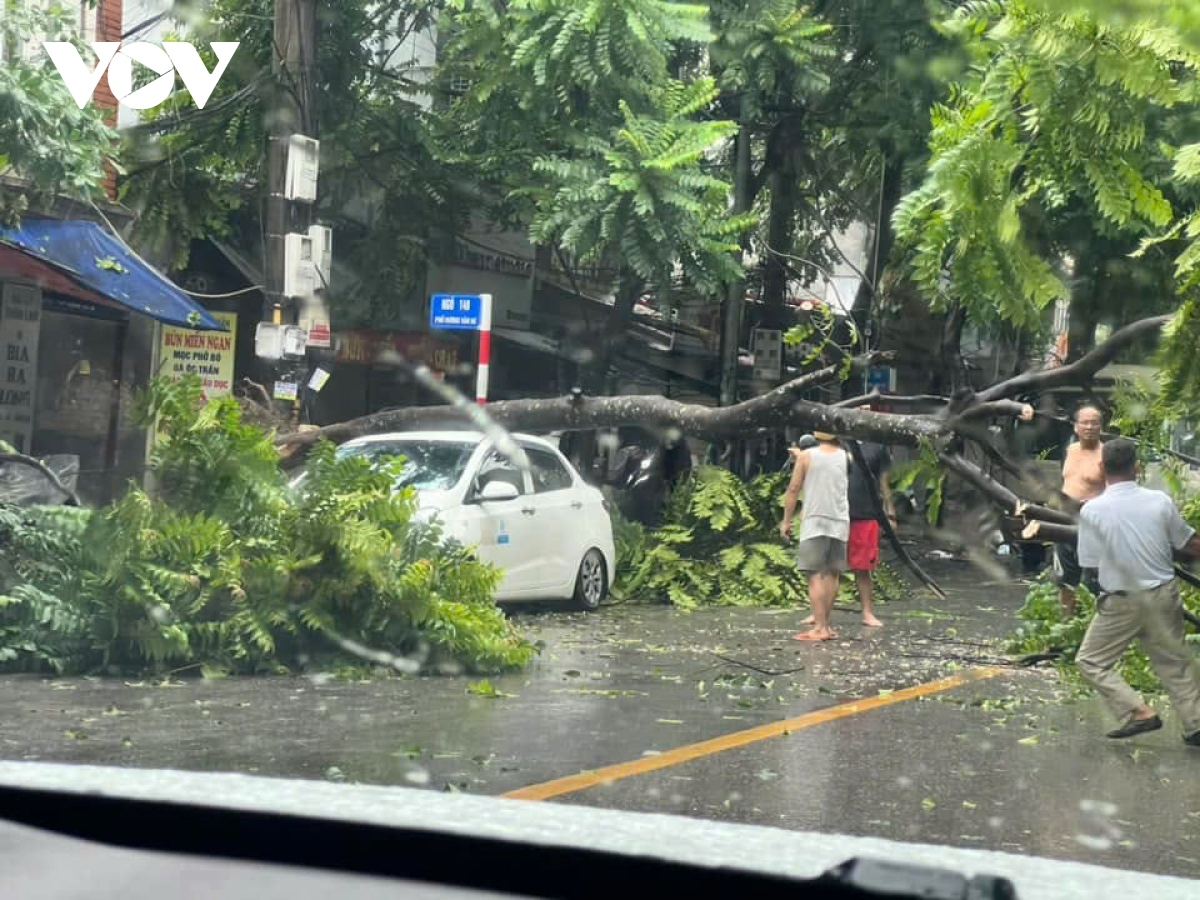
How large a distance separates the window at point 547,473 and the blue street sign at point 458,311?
1806 millimetres

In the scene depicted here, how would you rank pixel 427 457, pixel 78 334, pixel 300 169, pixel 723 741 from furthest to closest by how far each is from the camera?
pixel 78 334
pixel 300 169
pixel 427 457
pixel 723 741

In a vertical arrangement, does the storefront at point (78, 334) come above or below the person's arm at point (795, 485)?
above

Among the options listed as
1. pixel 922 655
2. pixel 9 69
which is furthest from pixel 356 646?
pixel 9 69

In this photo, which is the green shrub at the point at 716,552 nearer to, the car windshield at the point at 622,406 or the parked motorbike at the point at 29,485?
the car windshield at the point at 622,406

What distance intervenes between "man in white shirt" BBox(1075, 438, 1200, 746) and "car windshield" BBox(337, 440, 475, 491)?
210 inches

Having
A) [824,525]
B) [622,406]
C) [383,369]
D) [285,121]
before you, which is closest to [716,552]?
[824,525]

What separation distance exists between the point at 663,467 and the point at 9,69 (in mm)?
7094

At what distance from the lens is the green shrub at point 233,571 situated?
9.47m

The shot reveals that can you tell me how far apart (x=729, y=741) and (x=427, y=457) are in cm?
544

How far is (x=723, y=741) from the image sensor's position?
7875 millimetres

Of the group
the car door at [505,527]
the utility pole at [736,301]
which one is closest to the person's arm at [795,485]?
the car door at [505,527]

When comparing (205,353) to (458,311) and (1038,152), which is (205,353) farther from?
(1038,152)

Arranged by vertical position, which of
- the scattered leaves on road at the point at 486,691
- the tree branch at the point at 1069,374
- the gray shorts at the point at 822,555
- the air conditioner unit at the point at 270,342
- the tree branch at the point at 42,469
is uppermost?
the air conditioner unit at the point at 270,342

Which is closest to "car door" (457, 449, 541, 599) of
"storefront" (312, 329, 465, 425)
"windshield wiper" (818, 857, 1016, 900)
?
"storefront" (312, 329, 465, 425)
